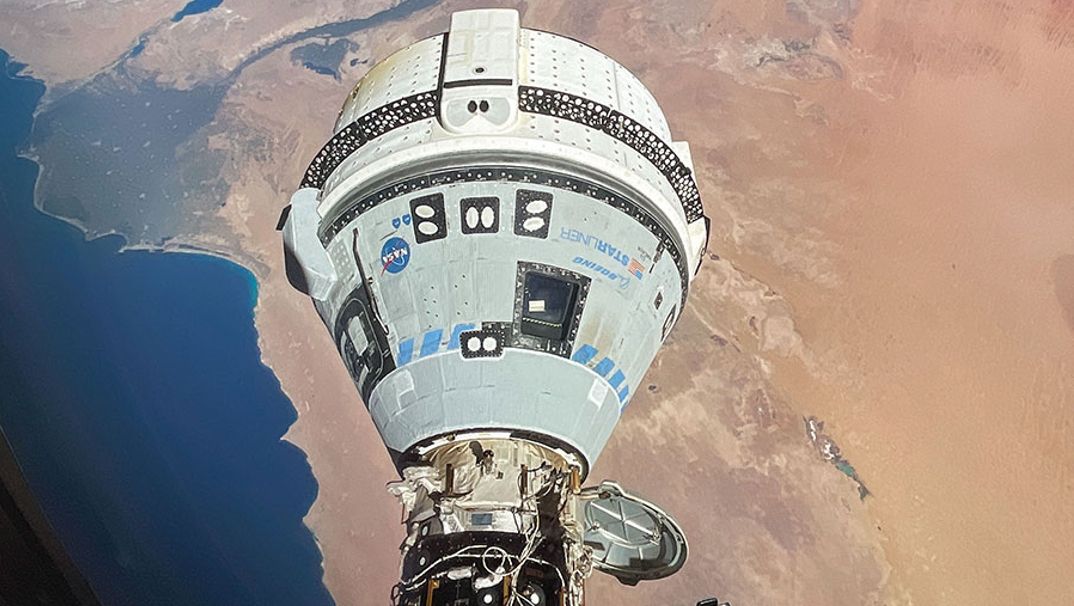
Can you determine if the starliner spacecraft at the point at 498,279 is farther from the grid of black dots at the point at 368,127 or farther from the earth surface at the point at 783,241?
the earth surface at the point at 783,241

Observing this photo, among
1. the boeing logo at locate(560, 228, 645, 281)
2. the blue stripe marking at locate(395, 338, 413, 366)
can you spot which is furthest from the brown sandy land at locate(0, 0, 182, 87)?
the boeing logo at locate(560, 228, 645, 281)

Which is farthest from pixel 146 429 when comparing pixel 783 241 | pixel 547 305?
pixel 783 241

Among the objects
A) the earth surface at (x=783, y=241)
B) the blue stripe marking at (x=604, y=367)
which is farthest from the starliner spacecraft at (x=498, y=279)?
the earth surface at (x=783, y=241)

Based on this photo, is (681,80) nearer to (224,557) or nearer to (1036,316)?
(1036,316)

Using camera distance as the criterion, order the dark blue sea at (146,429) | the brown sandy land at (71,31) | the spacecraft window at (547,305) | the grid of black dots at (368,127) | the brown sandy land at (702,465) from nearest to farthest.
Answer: the spacecraft window at (547,305), the grid of black dots at (368,127), the dark blue sea at (146,429), the brown sandy land at (702,465), the brown sandy land at (71,31)

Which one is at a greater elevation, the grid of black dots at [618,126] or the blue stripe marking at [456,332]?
the grid of black dots at [618,126]

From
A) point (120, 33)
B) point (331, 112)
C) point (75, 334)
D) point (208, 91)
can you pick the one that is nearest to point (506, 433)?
point (75, 334)

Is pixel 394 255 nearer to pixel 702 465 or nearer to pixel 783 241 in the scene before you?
pixel 702 465
